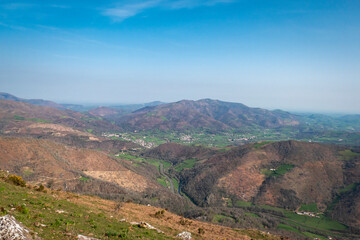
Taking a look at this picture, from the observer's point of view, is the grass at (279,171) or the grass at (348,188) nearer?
the grass at (348,188)

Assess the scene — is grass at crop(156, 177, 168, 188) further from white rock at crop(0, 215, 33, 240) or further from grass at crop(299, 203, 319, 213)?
white rock at crop(0, 215, 33, 240)

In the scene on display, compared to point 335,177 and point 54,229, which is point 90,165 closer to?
point 54,229

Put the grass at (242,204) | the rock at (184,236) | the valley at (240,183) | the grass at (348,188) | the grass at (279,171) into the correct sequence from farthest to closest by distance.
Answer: the grass at (279,171), the grass at (242,204), the grass at (348,188), the valley at (240,183), the rock at (184,236)

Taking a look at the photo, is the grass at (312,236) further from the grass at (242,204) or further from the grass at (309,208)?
the grass at (242,204)

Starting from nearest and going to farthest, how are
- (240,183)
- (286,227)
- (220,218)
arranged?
(220,218) < (286,227) < (240,183)

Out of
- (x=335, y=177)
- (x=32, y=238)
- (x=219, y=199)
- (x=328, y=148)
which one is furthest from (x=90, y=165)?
(x=328, y=148)

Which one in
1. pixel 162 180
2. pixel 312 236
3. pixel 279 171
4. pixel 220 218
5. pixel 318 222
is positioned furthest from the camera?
pixel 162 180

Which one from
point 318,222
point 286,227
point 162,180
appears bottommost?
point 162,180

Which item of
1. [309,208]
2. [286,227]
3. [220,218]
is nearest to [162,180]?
[220,218]

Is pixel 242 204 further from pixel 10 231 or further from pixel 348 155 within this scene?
pixel 10 231

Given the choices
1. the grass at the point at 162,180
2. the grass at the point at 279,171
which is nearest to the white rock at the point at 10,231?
the grass at the point at 162,180

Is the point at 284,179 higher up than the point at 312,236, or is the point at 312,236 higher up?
the point at 284,179
